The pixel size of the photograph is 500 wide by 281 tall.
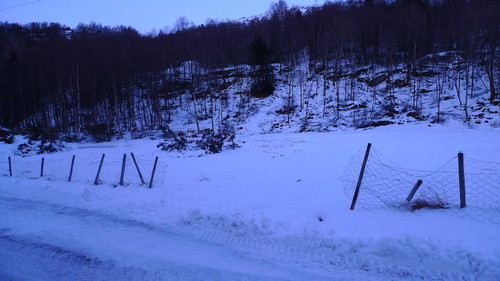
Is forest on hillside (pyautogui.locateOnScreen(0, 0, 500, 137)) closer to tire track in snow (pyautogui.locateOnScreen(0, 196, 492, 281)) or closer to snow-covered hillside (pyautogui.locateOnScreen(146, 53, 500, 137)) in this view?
snow-covered hillside (pyautogui.locateOnScreen(146, 53, 500, 137))

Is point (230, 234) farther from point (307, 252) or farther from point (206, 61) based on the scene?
point (206, 61)

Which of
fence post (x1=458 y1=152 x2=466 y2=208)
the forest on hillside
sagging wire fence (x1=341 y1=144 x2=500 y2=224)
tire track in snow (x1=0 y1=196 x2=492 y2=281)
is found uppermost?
the forest on hillside

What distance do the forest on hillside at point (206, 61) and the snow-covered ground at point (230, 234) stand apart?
3122 cm

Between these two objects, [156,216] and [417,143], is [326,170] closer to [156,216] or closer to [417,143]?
[156,216]

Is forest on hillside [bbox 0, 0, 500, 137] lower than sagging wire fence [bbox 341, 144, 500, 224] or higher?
higher

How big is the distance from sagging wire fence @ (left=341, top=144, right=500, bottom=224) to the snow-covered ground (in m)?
0.29

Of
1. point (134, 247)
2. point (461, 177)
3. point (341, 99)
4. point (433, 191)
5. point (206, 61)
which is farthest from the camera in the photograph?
point (206, 61)

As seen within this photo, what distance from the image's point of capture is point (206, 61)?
4978 cm

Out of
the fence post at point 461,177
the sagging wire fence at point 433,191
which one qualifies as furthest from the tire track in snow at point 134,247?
the fence post at point 461,177

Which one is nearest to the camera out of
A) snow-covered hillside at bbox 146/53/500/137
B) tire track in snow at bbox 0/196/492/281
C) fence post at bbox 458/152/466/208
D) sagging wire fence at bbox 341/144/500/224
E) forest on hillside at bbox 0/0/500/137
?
tire track in snow at bbox 0/196/492/281

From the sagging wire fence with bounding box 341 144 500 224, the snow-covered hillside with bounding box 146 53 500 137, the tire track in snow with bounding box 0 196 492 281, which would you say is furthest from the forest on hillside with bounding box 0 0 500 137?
the tire track in snow with bounding box 0 196 492 281

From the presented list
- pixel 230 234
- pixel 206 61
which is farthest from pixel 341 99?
pixel 230 234

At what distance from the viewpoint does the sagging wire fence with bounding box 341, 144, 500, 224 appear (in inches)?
233

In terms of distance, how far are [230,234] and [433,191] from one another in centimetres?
593
